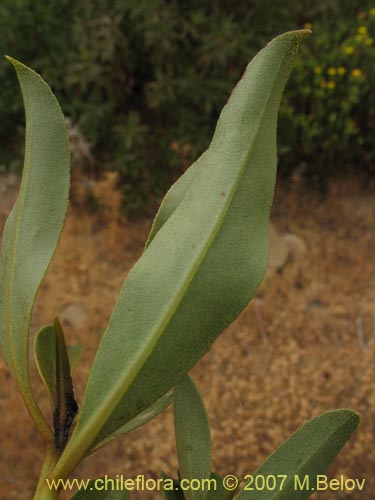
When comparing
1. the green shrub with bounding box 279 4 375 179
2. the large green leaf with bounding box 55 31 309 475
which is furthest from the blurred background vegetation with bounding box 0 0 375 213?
the large green leaf with bounding box 55 31 309 475

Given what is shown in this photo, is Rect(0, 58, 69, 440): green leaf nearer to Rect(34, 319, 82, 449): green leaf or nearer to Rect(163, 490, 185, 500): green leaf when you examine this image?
Rect(34, 319, 82, 449): green leaf

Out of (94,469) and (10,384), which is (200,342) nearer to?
(94,469)

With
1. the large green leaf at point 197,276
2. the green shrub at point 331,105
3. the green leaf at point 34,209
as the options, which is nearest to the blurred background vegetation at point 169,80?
the green shrub at point 331,105

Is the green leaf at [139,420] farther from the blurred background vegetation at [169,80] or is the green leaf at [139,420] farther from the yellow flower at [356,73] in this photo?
the yellow flower at [356,73]

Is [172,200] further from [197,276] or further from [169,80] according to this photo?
[169,80]

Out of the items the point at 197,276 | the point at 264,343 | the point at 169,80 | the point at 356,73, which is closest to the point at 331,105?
the point at 356,73

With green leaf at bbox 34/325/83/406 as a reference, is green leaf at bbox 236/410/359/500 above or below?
below

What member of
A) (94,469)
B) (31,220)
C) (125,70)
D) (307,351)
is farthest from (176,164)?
(31,220)

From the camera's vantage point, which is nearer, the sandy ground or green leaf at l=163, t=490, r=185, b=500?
green leaf at l=163, t=490, r=185, b=500
